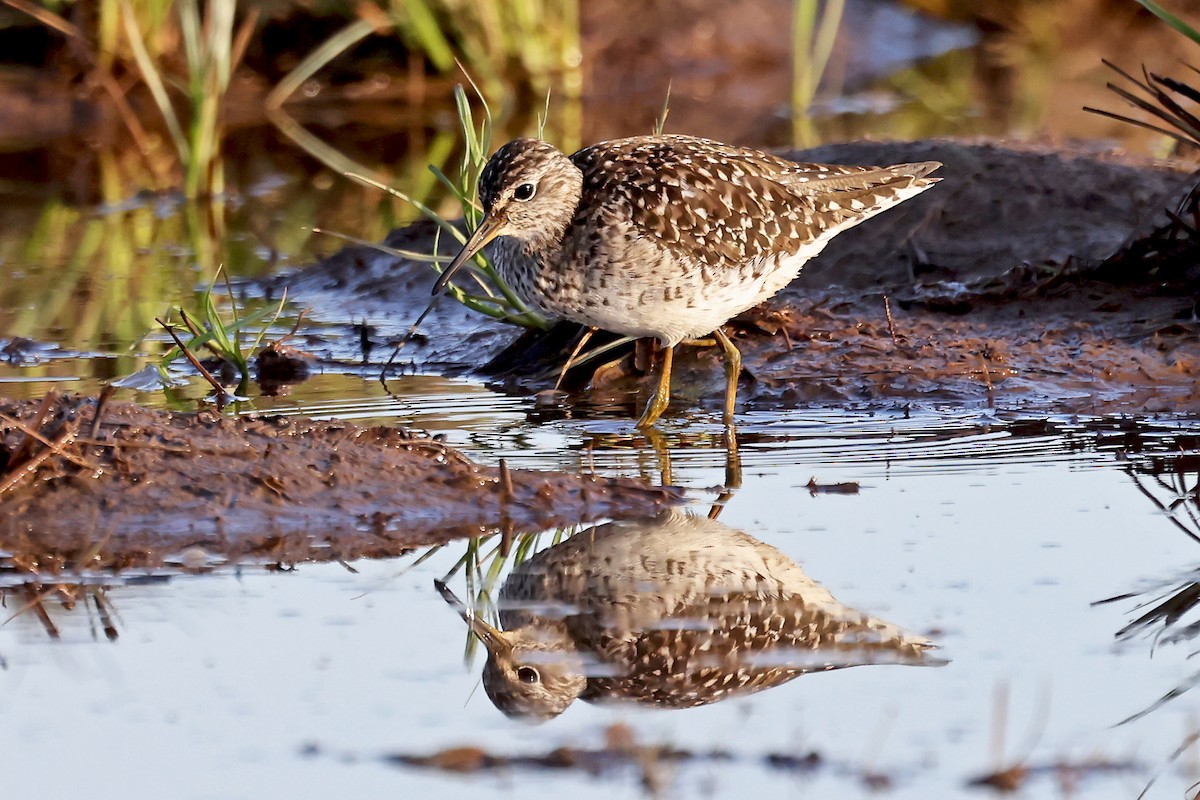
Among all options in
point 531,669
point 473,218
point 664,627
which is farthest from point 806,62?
point 531,669

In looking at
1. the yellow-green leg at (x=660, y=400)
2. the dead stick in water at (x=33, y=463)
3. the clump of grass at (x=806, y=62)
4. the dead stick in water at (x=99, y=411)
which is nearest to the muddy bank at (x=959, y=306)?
the yellow-green leg at (x=660, y=400)

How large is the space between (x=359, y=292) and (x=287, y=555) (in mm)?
4547

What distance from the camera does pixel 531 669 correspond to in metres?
4.77

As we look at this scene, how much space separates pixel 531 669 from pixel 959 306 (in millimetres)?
4600

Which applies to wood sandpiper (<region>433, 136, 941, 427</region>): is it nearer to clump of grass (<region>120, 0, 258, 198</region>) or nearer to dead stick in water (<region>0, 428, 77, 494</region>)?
dead stick in water (<region>0, 428, 77, 494</region>)

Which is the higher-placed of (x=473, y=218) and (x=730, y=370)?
(x=473, y=218)

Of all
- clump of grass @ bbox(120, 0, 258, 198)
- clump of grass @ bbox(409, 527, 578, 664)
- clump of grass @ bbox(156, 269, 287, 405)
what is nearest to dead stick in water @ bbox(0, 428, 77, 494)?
clump of grass @ bbox(409, 527, 578, 664)

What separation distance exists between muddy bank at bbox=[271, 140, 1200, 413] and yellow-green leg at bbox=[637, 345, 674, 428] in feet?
1.10

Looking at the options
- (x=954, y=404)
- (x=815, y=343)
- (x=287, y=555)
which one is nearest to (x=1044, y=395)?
(x=954, y=404)

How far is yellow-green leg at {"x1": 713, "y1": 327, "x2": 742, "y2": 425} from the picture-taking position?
24.7ft

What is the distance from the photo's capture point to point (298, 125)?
15.5 meters

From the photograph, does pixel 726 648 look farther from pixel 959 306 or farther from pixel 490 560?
pixel 959 306

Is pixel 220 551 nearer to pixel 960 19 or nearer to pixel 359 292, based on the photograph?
pixel 359 292

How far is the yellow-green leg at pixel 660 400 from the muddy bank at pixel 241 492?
109 centimetres
